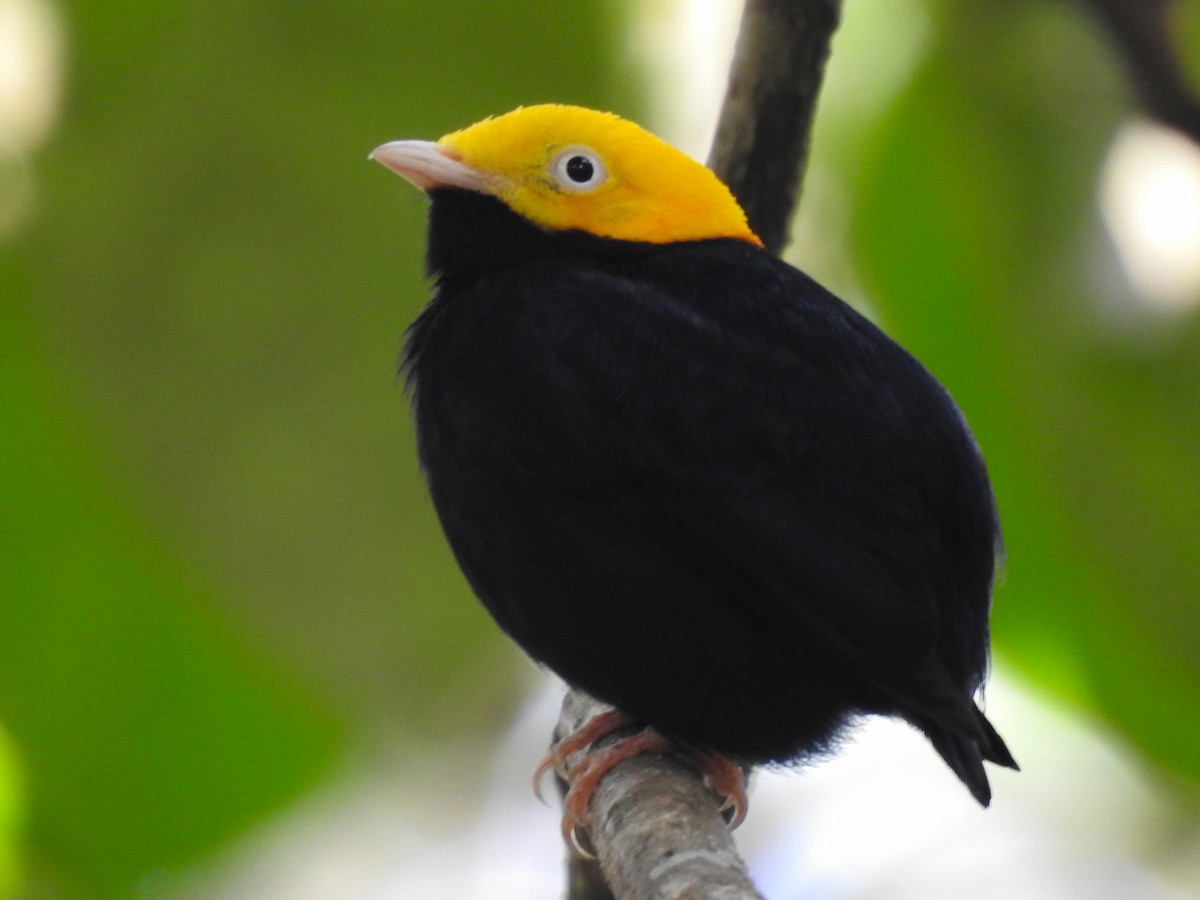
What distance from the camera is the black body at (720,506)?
3.13 metres

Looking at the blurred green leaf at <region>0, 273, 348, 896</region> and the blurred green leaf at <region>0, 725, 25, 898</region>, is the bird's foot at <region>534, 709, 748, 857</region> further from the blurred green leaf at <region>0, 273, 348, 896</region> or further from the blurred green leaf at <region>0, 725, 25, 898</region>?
the blurred green leaf at <region>0, 725, 25, 898</region>

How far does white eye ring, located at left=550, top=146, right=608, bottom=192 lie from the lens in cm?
407

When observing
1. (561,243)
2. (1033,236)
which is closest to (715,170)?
(561,243)

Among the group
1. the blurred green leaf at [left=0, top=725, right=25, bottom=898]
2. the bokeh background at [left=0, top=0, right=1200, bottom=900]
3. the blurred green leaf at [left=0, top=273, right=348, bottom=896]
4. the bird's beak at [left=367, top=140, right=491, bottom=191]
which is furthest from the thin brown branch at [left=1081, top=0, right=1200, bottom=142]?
the blurred green leaf at [left=0, top=725, right=25, bottom=898]

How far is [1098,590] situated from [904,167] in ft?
3.82

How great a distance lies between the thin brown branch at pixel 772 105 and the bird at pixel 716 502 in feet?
1.67

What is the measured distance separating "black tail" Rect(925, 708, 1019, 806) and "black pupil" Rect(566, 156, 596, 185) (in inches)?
69.9

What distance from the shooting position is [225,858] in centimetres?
376

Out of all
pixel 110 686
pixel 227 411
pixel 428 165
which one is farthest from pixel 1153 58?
pixel 110 686

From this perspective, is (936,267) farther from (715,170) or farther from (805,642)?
(805,642)

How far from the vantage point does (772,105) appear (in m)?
4.09

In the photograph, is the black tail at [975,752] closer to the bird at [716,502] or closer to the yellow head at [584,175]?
the bird at [716,502]

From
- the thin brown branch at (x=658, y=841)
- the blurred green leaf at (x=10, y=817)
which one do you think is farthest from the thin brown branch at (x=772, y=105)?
the blurred green leaf at (x=10, y=817)

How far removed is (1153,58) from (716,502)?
1424mm
